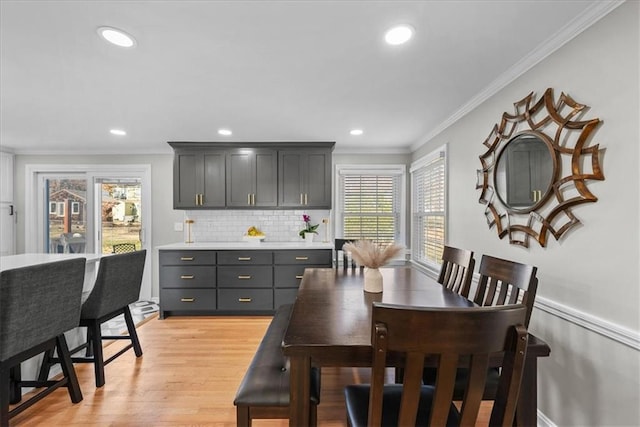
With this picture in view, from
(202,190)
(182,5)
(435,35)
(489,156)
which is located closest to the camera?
(182,5)

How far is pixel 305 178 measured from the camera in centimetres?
408

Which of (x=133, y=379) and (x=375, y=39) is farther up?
(x=375, y=39)

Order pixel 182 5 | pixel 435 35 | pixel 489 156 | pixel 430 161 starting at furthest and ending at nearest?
pixel 430 161 → pixel 489 156 → pixel 435 35 → pixel 182 5

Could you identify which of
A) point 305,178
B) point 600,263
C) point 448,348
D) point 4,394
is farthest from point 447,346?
point 305,178

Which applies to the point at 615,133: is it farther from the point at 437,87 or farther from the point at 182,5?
the point at 182,5

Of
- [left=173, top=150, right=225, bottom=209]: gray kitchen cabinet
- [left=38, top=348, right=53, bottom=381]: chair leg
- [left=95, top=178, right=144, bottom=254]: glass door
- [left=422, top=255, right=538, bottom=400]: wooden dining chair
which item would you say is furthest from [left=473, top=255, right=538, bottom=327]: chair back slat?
[left=95, top=178, right=144, bottom=254]: glass door

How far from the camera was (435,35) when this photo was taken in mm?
1618

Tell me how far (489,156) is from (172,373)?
123 inches

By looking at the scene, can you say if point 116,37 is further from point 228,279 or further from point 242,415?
point 228,279

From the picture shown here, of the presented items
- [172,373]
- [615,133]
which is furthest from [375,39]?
[172,373]

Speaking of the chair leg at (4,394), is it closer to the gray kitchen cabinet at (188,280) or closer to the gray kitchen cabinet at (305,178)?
the gray kitchen cabinet at (188,280)

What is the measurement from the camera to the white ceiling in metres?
1.44

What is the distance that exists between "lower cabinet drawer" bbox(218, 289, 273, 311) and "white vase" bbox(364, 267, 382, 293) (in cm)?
219

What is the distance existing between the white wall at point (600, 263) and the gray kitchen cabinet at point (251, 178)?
304 centimetres
